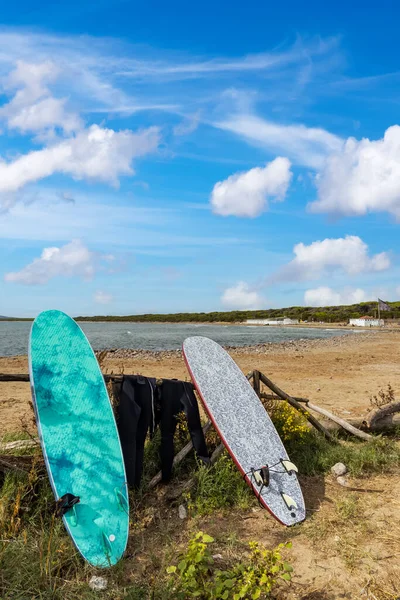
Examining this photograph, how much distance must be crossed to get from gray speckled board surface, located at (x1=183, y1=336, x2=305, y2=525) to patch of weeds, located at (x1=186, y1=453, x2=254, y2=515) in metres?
0.23

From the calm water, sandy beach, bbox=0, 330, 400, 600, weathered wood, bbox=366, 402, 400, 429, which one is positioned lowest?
the calm water

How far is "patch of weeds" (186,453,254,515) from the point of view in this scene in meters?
4.77

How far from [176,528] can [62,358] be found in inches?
82.5

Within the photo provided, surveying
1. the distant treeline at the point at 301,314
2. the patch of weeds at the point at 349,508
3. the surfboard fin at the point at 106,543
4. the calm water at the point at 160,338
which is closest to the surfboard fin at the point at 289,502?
the patch of weeds at the point at 349,508

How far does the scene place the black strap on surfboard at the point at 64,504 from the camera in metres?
4.04

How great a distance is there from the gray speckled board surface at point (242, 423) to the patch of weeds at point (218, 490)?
0.23m

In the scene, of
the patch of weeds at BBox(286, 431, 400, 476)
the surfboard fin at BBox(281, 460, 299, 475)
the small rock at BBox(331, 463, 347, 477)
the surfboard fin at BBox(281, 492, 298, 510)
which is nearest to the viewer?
the surfboard fin at BBox(281, 492, 298, 510)

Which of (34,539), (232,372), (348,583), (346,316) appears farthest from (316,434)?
(346,316)

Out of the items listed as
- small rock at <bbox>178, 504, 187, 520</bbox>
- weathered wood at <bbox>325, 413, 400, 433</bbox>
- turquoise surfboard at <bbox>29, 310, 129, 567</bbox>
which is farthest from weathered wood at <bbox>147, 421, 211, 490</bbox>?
weathered wood at <bbox>325, 413, 400, 433</bbox>

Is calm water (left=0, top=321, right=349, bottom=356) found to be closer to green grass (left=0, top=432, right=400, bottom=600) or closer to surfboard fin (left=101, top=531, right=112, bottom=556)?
green grass (left=0, top=432, right=400, bottom=600)

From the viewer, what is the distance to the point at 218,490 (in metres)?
4.88

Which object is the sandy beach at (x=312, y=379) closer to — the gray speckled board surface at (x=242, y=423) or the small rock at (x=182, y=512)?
the gray speckled board surface at (x=242, y=423)

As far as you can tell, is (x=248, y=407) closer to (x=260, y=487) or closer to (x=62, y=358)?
(x=260, y=487)

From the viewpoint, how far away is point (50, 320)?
5340mm
